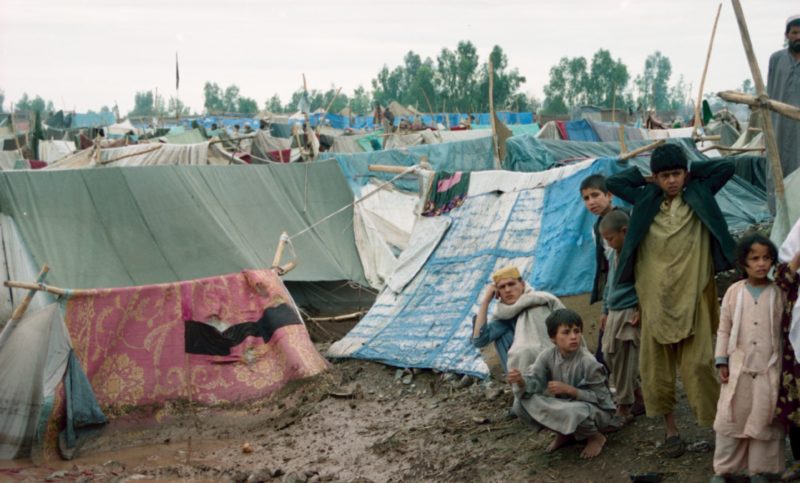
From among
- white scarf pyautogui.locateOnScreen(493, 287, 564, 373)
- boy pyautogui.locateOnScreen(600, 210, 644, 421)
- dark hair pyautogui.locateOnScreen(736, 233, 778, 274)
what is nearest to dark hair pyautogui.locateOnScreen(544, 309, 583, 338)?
boy pyautogui.locateOnScreen(600, 210, 644, 421)

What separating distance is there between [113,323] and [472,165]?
747 centimetres

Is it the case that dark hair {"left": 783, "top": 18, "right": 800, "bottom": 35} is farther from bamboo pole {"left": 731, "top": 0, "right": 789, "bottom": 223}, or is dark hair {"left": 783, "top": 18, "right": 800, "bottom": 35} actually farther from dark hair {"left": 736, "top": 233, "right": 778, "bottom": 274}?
dark hair {"left": 736, "top": 233, "right": 778, "bottom": 274}

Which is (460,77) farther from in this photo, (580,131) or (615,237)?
(615,237)

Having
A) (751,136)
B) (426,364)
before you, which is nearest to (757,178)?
(751,136)

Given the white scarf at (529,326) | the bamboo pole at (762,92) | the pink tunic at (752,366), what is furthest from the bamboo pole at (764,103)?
the white scarf at (529,326)

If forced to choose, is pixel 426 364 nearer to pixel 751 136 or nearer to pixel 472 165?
pixel 472 165

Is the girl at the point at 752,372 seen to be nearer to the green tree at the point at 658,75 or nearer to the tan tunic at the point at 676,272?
the tan tunic at the point at 676,272

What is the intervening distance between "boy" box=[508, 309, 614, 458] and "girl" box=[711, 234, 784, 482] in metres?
0.82

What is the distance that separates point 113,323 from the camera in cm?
674

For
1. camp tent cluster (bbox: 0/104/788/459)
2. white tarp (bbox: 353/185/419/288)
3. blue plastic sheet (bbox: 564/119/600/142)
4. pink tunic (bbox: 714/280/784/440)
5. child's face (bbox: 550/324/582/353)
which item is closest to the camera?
pink tunic (bbox: 714/280/784/440)

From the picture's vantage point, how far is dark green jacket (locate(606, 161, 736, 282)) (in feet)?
13.5

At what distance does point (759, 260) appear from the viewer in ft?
12.0

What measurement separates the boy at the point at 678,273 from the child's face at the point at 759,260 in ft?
1.33

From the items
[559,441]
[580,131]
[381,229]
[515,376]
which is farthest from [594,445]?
[580,131]
